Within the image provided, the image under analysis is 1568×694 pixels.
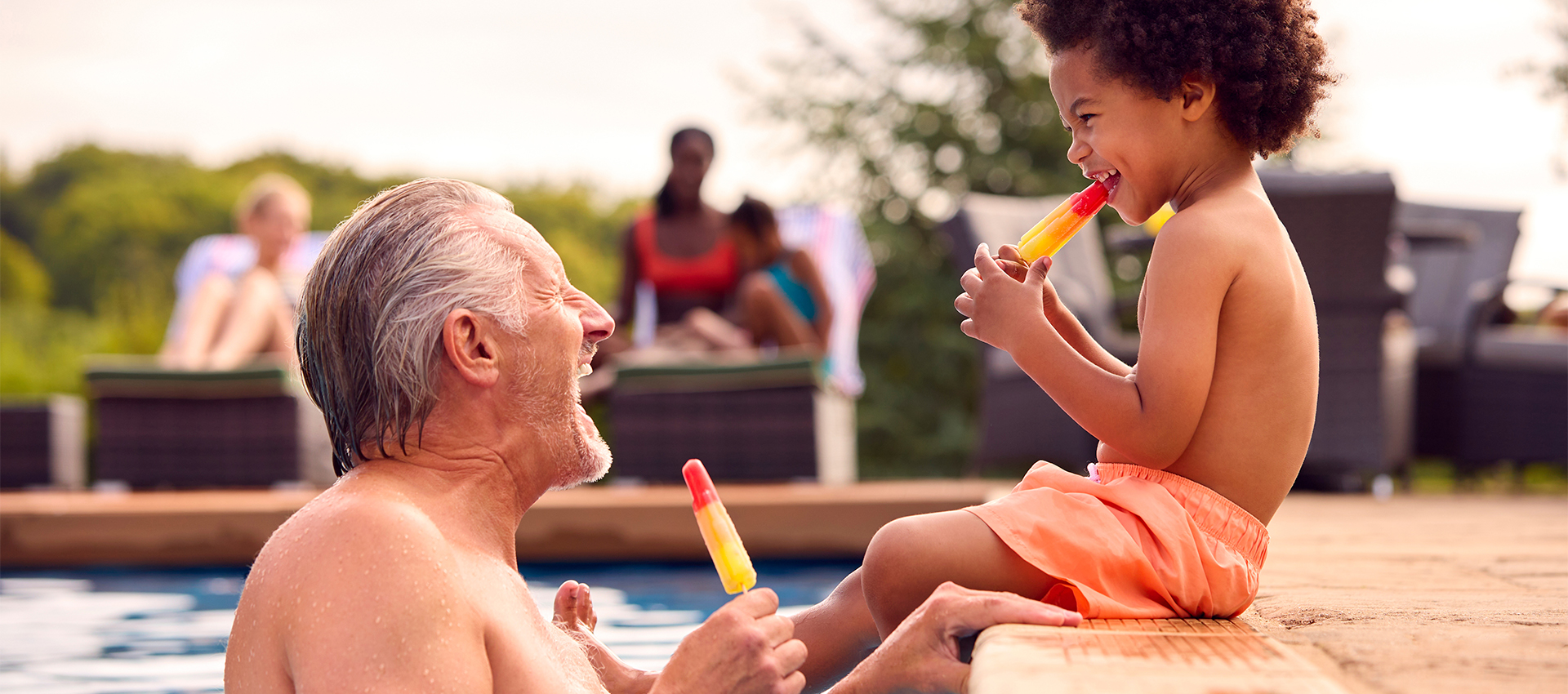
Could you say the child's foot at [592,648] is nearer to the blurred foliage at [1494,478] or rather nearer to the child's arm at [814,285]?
the child's arm at [814,285]

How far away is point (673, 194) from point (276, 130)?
52.8ft

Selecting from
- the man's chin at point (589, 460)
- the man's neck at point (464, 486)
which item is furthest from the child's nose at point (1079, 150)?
Result: the man's neck at point (464, 486)

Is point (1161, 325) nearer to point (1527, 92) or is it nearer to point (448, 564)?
point (448, 564)

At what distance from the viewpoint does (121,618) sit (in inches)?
154

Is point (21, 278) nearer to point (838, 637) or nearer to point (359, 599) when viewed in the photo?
point (838, 637)

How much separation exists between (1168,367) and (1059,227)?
0.28 metres

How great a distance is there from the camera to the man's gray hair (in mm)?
1327

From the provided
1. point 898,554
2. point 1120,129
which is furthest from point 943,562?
point 1120,129

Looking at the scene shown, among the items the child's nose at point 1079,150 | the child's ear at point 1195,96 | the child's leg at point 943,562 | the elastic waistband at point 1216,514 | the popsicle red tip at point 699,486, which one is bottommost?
the child's leg at point 943,562

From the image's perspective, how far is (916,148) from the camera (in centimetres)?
1052

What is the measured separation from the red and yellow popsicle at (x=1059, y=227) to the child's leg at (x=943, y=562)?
1.31 ft

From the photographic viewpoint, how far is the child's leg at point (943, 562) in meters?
1.62

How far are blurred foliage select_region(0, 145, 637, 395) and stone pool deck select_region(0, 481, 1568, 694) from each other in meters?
10.8

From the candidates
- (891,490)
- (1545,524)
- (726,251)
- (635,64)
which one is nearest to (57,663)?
(891,490)
